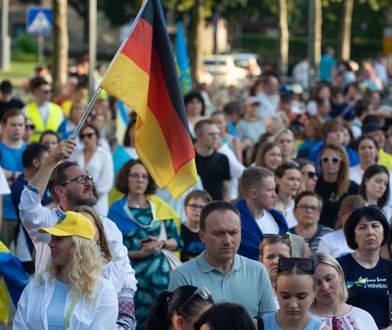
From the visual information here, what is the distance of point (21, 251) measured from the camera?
1177 centimetres

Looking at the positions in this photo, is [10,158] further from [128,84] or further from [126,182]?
[128,84]

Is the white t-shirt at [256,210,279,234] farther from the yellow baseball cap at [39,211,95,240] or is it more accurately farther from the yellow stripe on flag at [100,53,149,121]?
the yellow baseball cap at [39,211,95,240]

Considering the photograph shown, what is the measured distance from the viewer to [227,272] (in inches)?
300

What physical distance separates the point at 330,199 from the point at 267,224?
285 centimetres

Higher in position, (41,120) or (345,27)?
(345,27)

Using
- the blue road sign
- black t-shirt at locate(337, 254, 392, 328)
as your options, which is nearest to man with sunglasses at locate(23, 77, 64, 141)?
black t-shirt at locate(337, 254, 392, 328)

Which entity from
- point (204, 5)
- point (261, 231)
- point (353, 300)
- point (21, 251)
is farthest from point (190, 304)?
point (204, 5)

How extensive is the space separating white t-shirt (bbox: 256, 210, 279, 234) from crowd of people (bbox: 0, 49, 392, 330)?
0.01m

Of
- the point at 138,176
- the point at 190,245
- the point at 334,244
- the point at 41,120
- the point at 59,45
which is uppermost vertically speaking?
the point at 59,45

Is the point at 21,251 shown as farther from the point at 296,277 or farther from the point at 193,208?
the point at 296,277

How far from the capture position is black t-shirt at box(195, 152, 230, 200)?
13.3 meters

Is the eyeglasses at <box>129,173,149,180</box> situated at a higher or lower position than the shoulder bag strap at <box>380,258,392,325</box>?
higher

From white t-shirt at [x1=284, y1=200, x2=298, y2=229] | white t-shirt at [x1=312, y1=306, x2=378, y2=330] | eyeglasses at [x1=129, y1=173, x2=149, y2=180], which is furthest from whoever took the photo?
white t-shirt at [x1=284, y1=200, x2=298, y2=229]

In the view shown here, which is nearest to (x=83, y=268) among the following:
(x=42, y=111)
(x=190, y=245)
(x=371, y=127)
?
(x=190, y=245)
